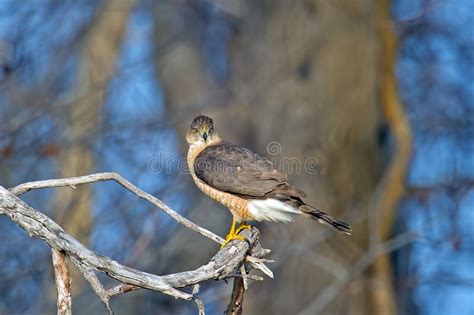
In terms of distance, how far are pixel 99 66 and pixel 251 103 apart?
2.28 meters

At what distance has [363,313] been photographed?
10789mm

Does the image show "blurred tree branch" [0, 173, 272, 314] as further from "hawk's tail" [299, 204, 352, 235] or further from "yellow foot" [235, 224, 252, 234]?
"yellow foot" [235, 224, 252, 234]

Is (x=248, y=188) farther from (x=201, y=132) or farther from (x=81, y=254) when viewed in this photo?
(x=81, y=254)

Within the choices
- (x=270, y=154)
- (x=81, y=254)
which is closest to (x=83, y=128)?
(x=270, y=154)

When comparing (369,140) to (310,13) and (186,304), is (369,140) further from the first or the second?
(186,304)

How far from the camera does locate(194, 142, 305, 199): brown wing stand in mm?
5949

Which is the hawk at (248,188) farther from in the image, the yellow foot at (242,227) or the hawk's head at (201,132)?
the hawk's head at (201,132)

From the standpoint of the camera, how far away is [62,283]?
3.76 metres

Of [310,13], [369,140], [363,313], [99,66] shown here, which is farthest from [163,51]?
[363,313]

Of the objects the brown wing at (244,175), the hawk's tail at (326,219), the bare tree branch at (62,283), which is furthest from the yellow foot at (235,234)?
the bare tree branch at (62,283)

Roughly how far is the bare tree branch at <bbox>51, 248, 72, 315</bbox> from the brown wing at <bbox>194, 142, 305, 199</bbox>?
2.32 metres

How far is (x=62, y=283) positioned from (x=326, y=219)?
2.24m

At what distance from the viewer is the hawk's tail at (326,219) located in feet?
17.9

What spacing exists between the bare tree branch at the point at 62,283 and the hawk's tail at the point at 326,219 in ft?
7.10
